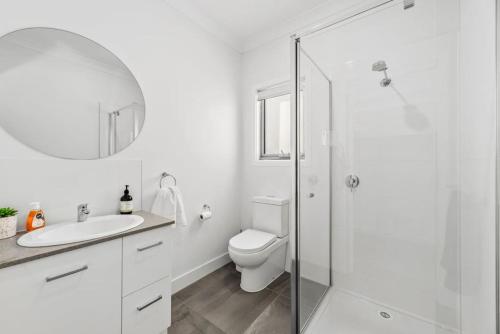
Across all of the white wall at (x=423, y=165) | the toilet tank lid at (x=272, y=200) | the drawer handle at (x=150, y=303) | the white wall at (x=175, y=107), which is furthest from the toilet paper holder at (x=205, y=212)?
the white wall at (x=423, y=165)

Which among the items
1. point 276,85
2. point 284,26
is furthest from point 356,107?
point 284,26

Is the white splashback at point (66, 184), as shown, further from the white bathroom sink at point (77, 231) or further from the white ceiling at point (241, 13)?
the white ceiling at point (241, 13)

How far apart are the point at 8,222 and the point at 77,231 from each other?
284 millimetres

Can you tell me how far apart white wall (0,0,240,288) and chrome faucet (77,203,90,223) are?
90 mm

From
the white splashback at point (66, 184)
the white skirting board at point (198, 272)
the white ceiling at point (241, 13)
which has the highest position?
the white ceiling at point (241, 13)

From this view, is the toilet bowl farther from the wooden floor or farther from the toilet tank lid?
the toilet tank lid

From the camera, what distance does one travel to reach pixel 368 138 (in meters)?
1.31

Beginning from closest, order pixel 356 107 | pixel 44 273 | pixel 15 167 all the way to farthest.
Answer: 1. pixel 44 273
2. pixel 15 167
3. pixel 356 107

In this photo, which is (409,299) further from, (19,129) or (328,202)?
(19,129)

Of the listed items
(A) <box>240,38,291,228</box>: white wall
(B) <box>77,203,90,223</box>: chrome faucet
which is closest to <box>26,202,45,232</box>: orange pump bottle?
(B) <box>77,203,90,223</box>: chrome faucet

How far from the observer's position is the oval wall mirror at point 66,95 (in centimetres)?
110

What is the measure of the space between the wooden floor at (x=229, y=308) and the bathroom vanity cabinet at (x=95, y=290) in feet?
0.84

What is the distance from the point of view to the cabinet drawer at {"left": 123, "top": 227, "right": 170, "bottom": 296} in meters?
1.09

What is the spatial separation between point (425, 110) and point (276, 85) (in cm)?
144
